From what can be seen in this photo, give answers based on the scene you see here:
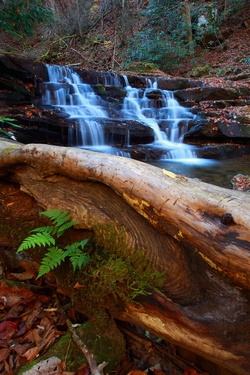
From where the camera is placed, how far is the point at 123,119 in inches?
382

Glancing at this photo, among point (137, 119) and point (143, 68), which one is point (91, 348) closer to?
point (137, 119)

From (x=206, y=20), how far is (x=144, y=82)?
9929mm

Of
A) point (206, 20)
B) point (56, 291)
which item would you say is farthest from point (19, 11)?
point (206, 20)

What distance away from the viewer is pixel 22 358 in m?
1.54

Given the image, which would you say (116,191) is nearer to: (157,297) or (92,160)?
(92,160)

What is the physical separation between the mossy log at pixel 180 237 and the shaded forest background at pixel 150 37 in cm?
1473

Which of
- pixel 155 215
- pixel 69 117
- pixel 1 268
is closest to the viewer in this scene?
pixel 155 215

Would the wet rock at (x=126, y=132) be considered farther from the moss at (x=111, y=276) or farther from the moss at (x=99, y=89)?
the moss at (x=111, y=276)

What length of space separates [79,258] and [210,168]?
22.2 feet

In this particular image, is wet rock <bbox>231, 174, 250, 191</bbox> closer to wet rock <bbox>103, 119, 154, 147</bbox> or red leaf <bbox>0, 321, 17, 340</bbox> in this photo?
wet rock <bbox>103, 119, 154, 147</bbox>

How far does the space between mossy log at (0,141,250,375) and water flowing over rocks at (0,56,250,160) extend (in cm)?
608

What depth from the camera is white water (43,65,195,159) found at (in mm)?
8578

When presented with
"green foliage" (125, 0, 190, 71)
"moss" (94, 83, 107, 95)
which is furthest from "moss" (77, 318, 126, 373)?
"green foliage" (125, 0, 190, 71)

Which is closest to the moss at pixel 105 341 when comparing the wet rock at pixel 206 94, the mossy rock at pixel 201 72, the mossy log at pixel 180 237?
the mossy log at pixel 180 237
